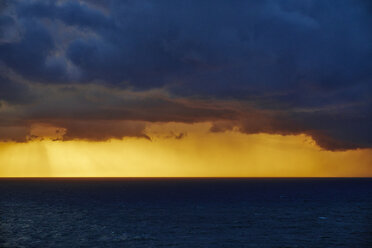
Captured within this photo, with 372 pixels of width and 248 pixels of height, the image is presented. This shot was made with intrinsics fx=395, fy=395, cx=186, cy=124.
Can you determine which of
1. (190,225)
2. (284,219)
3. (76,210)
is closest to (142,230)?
(190,225)

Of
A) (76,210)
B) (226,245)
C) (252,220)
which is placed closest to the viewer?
(226,245)

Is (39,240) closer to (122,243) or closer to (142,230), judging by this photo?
(122,243)

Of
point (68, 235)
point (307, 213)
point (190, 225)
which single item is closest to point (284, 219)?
point (307, 213)

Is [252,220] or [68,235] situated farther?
[252,220]

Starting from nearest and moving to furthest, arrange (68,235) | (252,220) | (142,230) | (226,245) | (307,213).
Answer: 1. (226,245)
2. (68,235)
3. (142,230)
4. (252,220)
5. (307,213)

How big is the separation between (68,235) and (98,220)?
21.7 meters

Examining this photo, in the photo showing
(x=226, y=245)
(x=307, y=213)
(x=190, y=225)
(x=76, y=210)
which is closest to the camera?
(x=226, y=245)

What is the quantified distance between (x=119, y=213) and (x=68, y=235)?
36.3 meters

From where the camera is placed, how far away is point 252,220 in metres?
93.4

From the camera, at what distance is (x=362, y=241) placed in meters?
68.2

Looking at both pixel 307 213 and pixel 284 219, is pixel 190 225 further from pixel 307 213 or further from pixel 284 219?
pixel 307 213

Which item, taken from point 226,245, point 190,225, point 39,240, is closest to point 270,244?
point 226,245

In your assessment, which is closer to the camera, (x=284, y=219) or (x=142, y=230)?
(x=142, y=230)

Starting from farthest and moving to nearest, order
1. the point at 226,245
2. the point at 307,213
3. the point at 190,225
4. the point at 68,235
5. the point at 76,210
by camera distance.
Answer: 1. the point at 76,210
2. the point at 307,213
3. the point at 190,225
4. the point at 68,235
5. the point at 226,245
